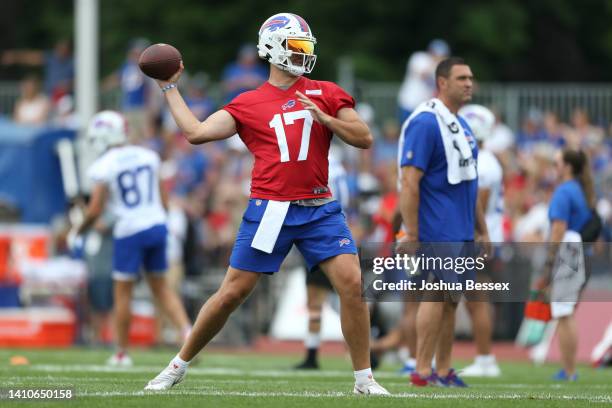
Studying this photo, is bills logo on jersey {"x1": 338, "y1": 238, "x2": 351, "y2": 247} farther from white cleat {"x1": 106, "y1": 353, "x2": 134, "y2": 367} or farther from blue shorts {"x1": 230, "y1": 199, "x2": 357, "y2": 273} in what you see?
white cleat {"x1": 106, "y1": 353, "x2": 134, "y2": 367}

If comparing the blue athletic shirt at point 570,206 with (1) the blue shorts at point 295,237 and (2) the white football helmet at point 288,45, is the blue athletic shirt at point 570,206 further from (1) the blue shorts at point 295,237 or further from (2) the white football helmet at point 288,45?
(2) the white football helmet at point 288,45

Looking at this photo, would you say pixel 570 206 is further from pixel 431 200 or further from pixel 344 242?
pixel 344 242

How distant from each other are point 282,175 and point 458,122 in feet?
6.65

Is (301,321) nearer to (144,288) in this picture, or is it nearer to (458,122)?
(144,288)

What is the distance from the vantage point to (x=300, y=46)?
9281 mm

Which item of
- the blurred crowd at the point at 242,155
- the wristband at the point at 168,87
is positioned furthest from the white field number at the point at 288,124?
the blurred crowd at the point at 242,155

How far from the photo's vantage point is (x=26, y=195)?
68.4 feet

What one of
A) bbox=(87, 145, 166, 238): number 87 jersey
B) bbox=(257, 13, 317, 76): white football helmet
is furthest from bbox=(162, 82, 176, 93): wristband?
bbox=(87, 145, 166, 238): number 87 jersey

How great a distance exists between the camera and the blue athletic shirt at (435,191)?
10469 millimetres

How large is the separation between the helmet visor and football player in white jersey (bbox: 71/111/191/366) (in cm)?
504

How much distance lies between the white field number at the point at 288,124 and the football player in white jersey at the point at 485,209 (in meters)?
4.02

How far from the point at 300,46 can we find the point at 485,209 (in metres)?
4.71

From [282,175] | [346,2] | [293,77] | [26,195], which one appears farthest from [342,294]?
[346,2]

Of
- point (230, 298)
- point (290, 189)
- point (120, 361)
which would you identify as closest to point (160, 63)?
point (290, 189)
